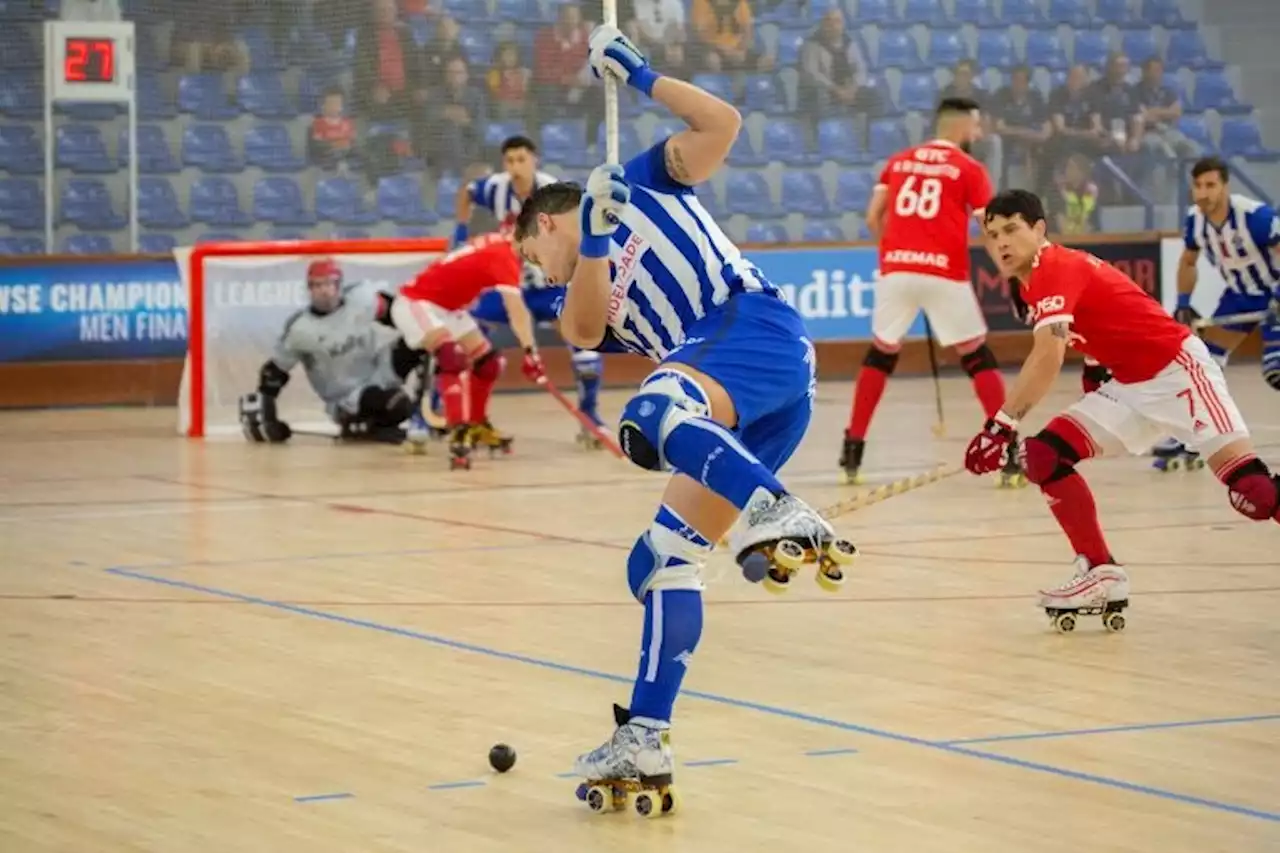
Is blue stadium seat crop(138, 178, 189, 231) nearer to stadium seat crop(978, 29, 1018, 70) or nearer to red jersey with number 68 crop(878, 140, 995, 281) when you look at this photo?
stadium seat crop(978, 29, 1018, 70)

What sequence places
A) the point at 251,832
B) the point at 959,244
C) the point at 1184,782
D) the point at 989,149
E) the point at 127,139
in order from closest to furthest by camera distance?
1. the point at 251,832
2. the point at 1184,782
3. the point at 959,244
4. the point at 127,139
5. the point at 989,149

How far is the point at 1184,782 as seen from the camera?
18.4ft

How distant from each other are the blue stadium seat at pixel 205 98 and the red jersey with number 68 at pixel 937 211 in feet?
25.5

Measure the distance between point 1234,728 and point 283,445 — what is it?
10124 millimetres

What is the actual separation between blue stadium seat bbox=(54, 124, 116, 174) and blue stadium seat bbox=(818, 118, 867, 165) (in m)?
6.37

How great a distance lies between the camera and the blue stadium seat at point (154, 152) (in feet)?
61.0

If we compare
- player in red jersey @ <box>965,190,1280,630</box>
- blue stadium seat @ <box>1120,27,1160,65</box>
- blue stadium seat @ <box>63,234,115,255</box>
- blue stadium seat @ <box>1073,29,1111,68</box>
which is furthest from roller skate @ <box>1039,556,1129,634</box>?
blue stadium seat @ <box>1120,27,1160,65</box>

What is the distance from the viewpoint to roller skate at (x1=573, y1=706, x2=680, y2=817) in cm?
538

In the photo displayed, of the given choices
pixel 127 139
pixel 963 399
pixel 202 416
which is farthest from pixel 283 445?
pixel 963 399

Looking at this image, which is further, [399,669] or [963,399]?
[963,399]

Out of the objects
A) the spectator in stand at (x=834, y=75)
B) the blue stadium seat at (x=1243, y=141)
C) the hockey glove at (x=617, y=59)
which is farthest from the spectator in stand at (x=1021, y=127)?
the hockey glove at (x=617, y=59)

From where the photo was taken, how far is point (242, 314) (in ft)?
53.3

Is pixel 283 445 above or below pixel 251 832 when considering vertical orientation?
below

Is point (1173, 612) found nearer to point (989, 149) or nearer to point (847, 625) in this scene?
point (847, 625)
